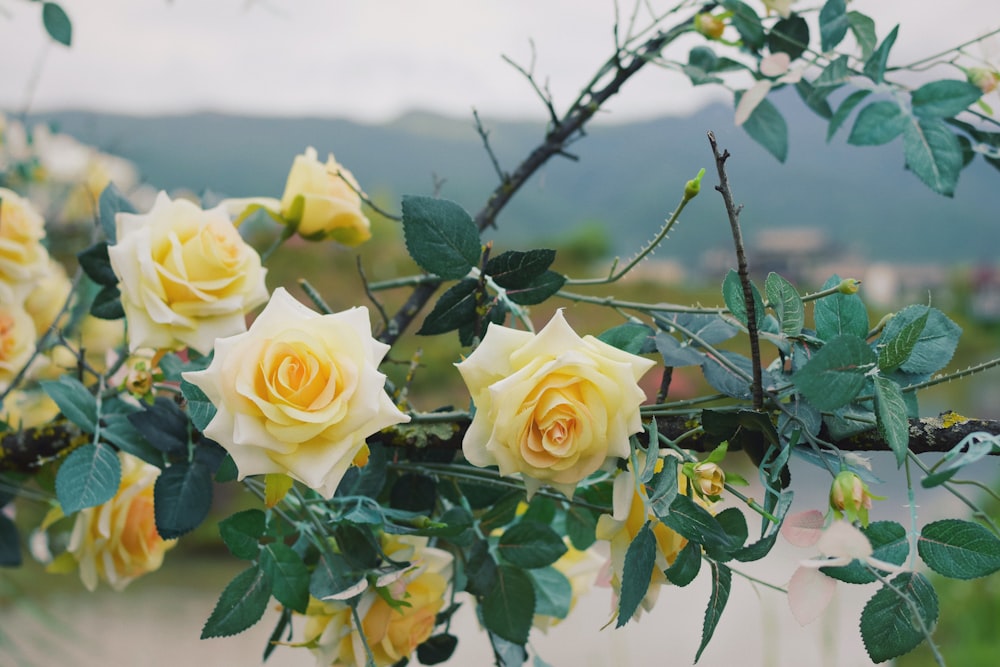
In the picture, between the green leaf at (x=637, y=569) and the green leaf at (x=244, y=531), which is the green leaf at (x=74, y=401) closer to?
the green leaf at (x=244, y=531)

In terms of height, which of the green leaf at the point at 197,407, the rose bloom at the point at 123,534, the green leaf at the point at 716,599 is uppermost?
the green leaf at the point at 197,407

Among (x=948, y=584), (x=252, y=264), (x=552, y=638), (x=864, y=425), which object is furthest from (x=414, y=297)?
(x=948, y=584)

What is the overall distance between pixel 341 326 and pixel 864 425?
144mm

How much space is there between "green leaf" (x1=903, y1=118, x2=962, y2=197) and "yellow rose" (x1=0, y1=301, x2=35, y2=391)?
408 mm

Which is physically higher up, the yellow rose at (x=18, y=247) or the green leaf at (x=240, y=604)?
the yellow rose at (x=18, y=247)

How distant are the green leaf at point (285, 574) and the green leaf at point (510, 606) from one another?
62mm

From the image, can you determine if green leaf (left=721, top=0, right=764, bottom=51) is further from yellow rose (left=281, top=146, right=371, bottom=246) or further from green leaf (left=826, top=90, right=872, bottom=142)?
yellow rose (left=281, top=146, right=371, bottom=246)

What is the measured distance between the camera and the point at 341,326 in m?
0.20

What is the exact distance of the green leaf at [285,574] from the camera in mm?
244

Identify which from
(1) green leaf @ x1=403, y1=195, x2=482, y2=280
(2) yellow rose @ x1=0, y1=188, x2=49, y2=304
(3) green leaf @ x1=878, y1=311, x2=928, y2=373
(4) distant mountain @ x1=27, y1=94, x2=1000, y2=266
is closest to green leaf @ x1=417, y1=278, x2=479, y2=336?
(1) green leaf @ x1=403, y1=195, x2=482, y2=280

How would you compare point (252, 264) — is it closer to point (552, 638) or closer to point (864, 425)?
point (864, 425)

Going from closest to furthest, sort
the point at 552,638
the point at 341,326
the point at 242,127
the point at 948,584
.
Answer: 1. the point at 341,326
2. the point at 552,638
3. the point at 948,584
4. the point at 242,127

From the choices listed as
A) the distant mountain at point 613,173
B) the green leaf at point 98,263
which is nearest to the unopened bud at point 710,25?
the green leaf at point 98,263

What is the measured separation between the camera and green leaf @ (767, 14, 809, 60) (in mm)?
336
